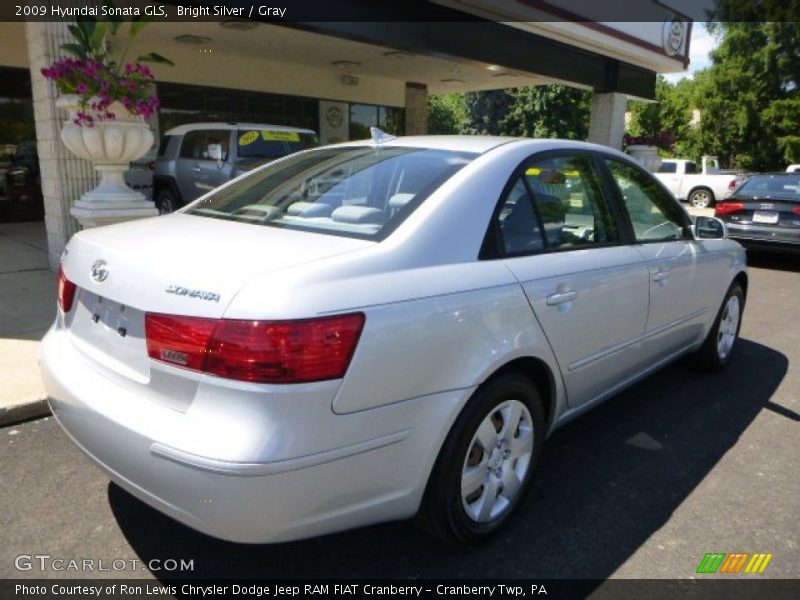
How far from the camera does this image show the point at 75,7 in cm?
603

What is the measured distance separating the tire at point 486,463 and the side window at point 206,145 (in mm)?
8231

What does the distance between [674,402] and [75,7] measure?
6.39 m

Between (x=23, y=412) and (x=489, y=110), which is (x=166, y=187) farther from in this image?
(x=489, y=110)

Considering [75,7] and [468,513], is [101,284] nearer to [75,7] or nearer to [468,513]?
[468,513]

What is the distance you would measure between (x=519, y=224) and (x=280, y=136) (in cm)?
819

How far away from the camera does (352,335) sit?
1890 millimetres

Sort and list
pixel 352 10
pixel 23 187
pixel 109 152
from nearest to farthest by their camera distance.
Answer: pixel 109 152 < pixel 352 10 < pixel 23 187

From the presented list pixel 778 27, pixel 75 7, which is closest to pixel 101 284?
Result: pixel 75 7

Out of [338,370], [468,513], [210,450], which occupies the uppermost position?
[338,370]

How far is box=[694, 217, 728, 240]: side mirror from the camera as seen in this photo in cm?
405

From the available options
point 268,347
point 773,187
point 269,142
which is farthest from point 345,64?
point 268,347

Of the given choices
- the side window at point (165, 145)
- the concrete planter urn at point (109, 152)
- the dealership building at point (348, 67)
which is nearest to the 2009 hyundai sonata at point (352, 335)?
the concrete planter urn at point (109, 152)

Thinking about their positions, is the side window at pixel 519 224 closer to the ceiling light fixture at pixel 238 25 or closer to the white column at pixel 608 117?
the ceiling light fixture at pixel 238 25

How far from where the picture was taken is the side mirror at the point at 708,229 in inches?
160
